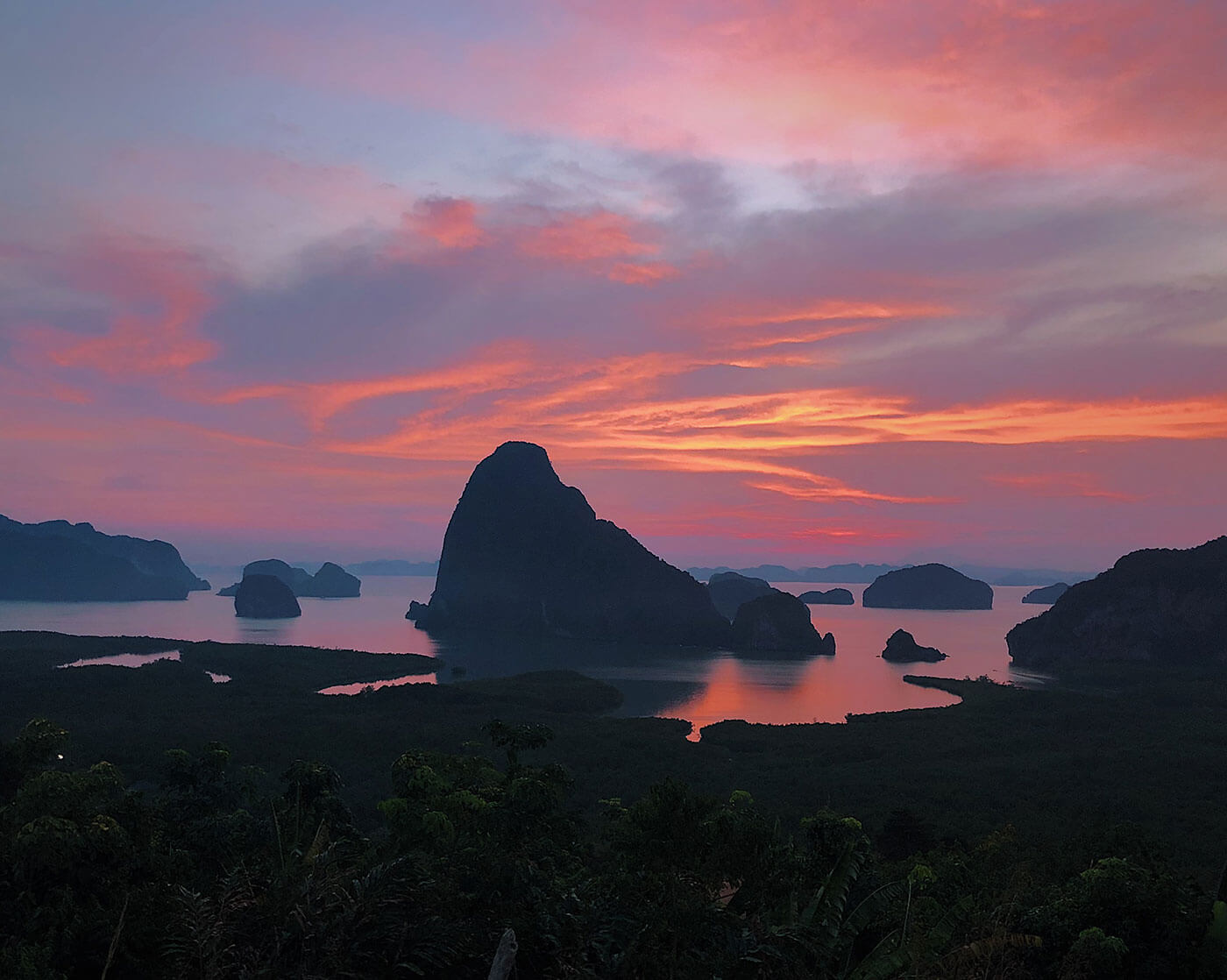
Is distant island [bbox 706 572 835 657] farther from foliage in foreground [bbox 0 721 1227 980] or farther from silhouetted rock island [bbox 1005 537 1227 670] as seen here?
foliage in foreground [bbox 0 721 1227 980]

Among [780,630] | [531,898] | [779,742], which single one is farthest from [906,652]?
[531,898]

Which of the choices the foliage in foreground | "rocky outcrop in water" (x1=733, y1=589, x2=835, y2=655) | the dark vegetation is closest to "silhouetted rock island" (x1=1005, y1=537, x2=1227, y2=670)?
"rocky outcrop in water" (x1=733, y1=589, x2=835, y2=655)

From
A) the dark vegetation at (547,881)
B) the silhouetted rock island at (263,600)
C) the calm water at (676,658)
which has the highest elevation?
the dark vegetation at (547,881)

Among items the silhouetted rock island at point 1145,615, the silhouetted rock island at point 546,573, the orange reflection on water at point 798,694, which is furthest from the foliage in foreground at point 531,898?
the silhouetted rock island at point 546,573

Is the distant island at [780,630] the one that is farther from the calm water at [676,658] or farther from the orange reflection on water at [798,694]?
the orange reflection on water at [798,694]

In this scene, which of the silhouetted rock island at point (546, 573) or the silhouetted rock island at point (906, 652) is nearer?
the silhouetted rock island at point (906, 652)

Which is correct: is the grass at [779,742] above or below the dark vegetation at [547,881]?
below

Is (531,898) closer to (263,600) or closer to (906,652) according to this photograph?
(906,652)
